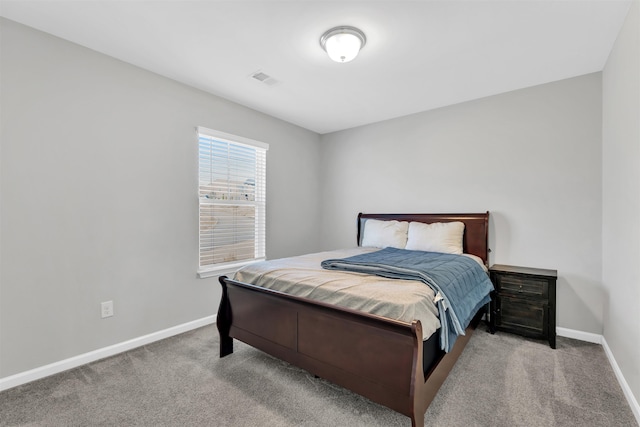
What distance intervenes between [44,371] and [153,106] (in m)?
2.28

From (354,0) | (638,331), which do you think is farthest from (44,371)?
(638,331)

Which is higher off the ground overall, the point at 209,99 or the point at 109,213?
the point at 209,99

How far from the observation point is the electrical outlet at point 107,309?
7.70 feet

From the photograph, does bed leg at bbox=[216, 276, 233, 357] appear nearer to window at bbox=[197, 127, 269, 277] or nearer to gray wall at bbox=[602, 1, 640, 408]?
window at bbox=[197, 127, 269, 277]

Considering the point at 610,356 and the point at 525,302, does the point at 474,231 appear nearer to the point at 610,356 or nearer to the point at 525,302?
the point at 525,302

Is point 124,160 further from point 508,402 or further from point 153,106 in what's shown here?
point 508,402

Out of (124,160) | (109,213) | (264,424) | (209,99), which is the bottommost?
(264,424)

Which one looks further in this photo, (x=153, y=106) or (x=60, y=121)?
(x=153, y=106)

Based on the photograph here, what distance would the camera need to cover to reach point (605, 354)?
7.70 ft

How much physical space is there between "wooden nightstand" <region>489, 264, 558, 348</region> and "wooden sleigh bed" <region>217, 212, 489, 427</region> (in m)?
0.54

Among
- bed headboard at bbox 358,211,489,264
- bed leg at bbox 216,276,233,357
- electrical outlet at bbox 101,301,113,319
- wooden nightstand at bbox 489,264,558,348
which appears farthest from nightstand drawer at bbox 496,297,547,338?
electrical outlet at bbox 101,301,113,319

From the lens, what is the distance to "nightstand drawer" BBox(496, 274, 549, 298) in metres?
2.53


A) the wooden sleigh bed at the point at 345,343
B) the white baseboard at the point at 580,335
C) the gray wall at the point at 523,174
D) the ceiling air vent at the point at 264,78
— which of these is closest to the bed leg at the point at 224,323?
the wooden sleigh bed at the point at 345,343

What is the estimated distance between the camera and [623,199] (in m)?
1.95
